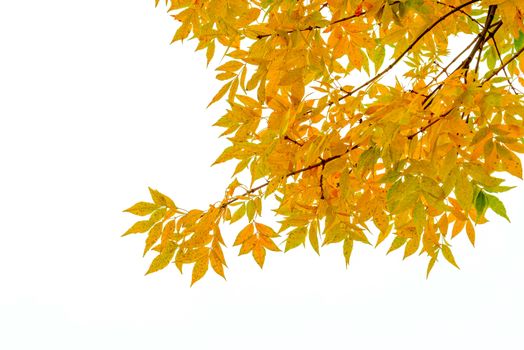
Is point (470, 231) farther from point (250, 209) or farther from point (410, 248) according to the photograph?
point (250, 209)

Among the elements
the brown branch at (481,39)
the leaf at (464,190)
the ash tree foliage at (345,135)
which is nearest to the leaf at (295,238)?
the ash tree foliage at (345,135)

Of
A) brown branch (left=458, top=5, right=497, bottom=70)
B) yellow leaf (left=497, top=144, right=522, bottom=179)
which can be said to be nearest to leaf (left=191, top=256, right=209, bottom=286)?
yellow leaf (left=497, top=144, right=522, bottom=179)

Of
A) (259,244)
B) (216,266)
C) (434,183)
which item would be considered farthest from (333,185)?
(434,183)

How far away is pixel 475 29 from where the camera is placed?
2.07 m

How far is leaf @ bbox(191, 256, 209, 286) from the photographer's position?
1.86 m

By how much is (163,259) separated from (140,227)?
0.13 meters

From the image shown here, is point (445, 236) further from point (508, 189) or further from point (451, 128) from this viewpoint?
point (451, 128)

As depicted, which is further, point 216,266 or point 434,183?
point 216,266

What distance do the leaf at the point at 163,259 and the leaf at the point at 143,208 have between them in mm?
121

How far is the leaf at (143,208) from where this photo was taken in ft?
6.15

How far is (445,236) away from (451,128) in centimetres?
69

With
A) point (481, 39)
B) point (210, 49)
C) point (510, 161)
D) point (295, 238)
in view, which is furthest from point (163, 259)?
point (481, 39)

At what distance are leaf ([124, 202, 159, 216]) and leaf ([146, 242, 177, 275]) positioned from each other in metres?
0.12

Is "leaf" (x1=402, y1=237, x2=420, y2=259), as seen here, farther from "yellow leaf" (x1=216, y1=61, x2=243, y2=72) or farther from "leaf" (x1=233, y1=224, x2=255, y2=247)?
"yellow leaf" (x1=216, y1=61, x2=243, y2=72)
